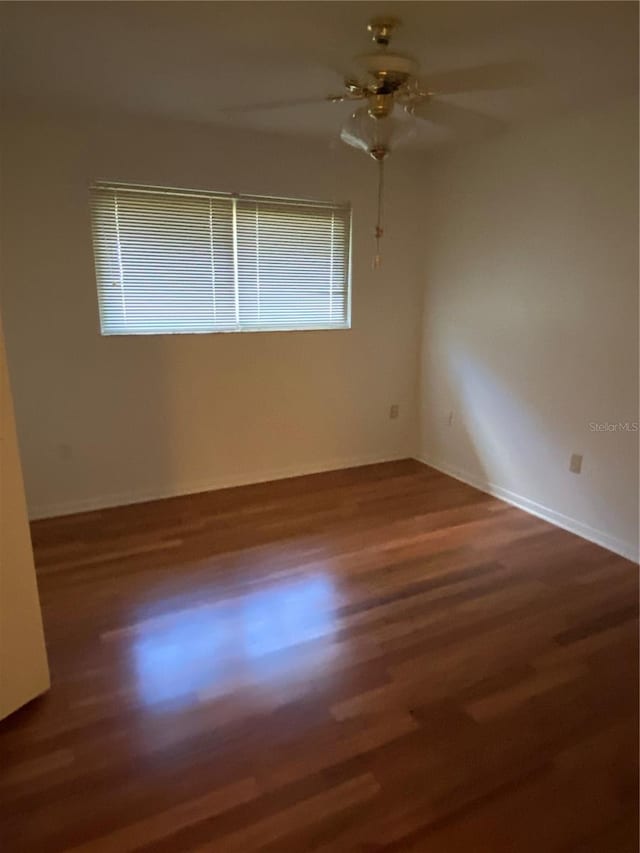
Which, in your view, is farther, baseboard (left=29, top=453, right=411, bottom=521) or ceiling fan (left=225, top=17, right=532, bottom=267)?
baseboard (left=29, top=453, right=411, bottom=521)

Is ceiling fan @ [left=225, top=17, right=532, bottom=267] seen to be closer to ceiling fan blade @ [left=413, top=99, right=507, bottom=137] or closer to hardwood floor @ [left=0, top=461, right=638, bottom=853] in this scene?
ceiling fan blade @ [left=413, top=99, right=507, bottom=137]

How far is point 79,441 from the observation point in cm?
349

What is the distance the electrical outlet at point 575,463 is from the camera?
3.21 metres

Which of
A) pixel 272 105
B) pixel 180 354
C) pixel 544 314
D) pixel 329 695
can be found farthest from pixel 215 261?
pixel 329 695

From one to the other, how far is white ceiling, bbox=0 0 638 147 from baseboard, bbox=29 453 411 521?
2.23 meters

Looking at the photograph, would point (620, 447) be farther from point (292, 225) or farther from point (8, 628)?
point (8, 628)

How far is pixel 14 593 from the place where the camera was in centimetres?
185

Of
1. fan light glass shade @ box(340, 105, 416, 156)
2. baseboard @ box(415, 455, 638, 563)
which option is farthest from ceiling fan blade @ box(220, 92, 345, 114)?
baseboard @ box(415, 455, 638, 563)

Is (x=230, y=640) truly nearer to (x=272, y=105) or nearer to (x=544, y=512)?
(x=544, y=512)

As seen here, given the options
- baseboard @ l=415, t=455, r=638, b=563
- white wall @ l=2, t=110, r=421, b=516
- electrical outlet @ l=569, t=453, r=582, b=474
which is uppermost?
white wall @ l=2, t=110, r=421, b=516

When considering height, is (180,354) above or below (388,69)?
below

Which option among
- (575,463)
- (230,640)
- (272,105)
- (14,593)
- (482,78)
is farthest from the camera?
(575,463)

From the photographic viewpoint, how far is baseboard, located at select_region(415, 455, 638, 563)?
302cm

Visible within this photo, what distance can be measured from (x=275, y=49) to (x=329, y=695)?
2.38m
